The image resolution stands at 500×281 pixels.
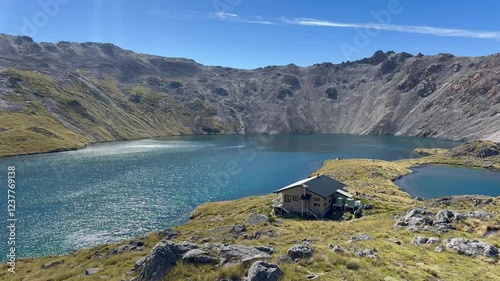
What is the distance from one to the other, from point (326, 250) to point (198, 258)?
9387mm

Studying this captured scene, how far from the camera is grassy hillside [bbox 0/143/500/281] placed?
20.8 meters

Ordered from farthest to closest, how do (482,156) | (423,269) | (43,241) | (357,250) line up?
(482,156), (43,241), (357,250), (423,269)

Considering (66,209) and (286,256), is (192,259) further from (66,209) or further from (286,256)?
(66,209)

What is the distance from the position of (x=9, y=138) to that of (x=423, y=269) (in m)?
193

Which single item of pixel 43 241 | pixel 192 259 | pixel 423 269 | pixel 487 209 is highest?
pixel 192 259

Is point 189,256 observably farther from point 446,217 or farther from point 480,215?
point 480,215

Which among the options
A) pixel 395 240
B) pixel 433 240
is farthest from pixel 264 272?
pixel 433 240

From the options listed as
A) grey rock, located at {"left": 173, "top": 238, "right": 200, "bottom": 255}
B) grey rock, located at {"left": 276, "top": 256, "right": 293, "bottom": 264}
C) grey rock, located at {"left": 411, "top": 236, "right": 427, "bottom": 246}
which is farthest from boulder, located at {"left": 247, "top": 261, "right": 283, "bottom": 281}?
grey rock, located at {"left": 411, "top": 236, "right": 427, "bottom": 246}

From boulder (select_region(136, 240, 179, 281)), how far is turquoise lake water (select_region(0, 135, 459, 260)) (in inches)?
1658

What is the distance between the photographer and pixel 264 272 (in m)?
18.4

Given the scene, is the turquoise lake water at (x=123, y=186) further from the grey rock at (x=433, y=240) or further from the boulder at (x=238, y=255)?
the grey rock at (x=433, y=240)

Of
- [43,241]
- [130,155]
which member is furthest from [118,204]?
[130,155]

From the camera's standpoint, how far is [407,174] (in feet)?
403

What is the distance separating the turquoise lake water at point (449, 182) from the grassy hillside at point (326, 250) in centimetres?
1658
